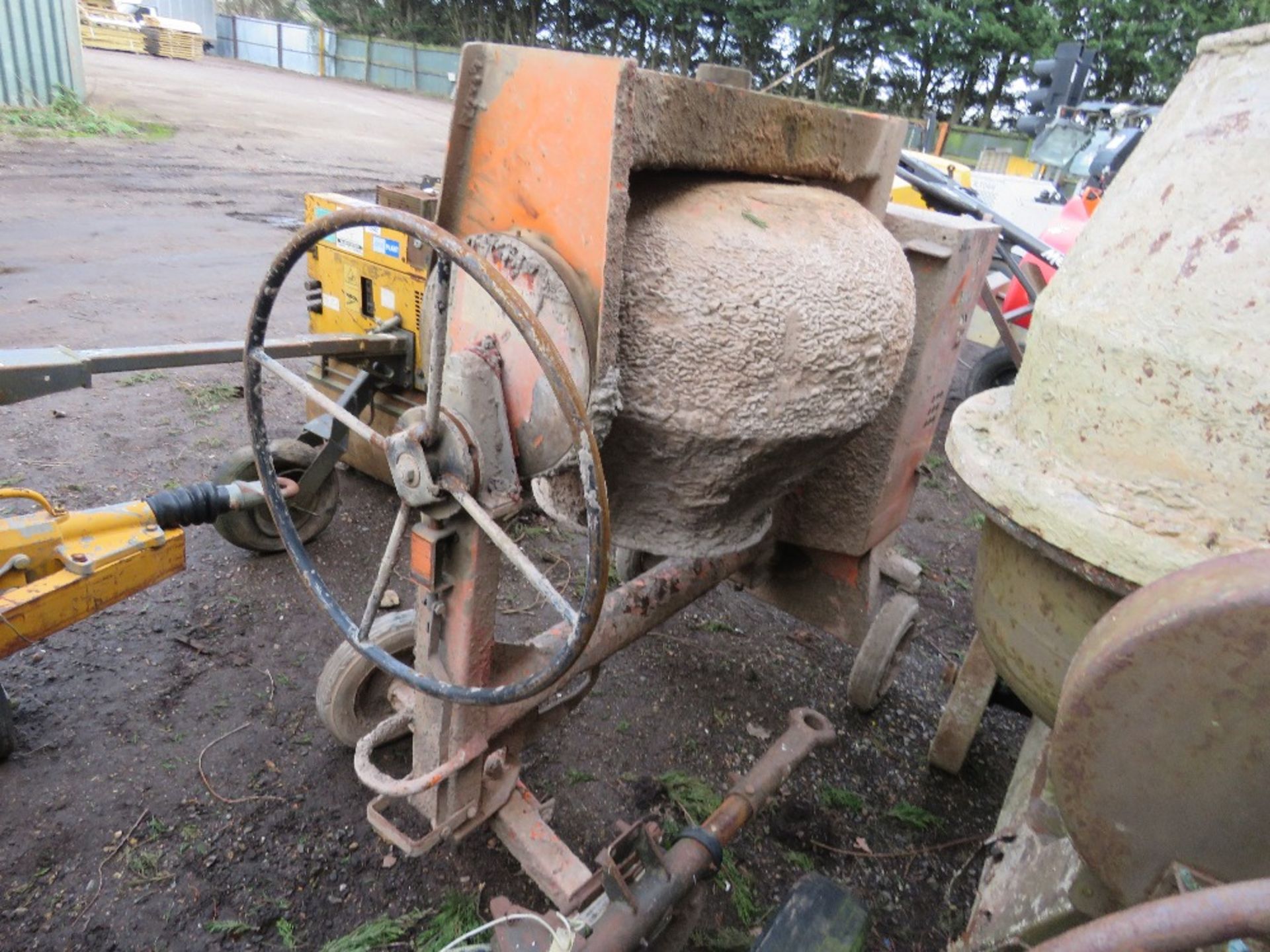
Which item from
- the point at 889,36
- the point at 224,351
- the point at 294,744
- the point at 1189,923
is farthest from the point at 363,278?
the point at 889,36

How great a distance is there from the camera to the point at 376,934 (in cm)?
192

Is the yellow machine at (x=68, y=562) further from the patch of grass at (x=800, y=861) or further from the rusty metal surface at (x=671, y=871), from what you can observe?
the patch of grass at (x=800, y=861)

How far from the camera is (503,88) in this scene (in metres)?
1.41

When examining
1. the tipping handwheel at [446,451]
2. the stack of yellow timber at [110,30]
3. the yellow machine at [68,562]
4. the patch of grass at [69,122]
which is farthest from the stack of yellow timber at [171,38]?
the tipping handwheel at [446,451]

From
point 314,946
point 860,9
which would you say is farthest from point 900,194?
point 860,9

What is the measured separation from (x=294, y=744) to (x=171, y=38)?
29.0m

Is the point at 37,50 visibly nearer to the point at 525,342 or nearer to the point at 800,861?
the point at 525,342

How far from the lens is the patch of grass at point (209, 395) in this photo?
448 centimetres

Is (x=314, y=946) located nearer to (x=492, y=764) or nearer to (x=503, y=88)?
(x=492, y=764)

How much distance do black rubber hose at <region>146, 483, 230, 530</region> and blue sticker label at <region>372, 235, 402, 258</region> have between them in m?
1.14

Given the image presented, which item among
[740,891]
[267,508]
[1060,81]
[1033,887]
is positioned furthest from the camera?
[1060,81]

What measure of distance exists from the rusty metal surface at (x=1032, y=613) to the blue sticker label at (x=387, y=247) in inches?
90.7

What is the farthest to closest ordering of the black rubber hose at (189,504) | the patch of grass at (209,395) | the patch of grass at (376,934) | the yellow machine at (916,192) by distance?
the yellow machine at (916,192) < the patch of grass at (209,395) < the black rubber hose at (189,504) < the patch of grass at (376,934)

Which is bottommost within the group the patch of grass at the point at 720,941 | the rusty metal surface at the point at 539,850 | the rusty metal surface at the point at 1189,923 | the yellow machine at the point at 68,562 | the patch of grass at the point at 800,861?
the patch of grass at the point at 800,861
